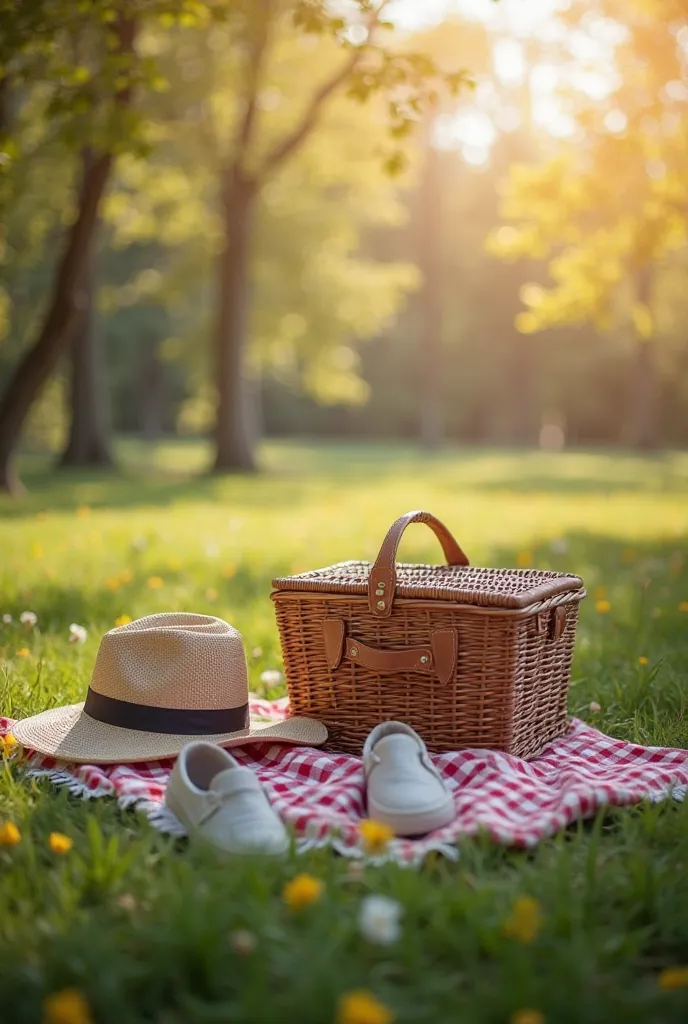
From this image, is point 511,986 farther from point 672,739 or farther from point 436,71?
point 436,71

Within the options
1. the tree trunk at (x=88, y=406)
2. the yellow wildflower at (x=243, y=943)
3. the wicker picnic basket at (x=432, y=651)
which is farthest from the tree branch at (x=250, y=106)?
the yellow wildflower at (x=243, y=943)

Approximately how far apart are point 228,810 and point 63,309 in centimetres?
732

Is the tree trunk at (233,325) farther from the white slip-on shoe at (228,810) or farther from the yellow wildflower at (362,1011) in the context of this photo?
the yellow wildflower at (362,1011)

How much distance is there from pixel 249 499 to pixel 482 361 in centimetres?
2730

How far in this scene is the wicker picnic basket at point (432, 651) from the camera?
2910mm

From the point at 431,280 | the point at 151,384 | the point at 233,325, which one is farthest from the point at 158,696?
the point at 151,384

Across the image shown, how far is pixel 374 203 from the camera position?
1831cm

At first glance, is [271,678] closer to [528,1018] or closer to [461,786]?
[461,786]

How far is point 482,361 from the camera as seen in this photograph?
125 ft

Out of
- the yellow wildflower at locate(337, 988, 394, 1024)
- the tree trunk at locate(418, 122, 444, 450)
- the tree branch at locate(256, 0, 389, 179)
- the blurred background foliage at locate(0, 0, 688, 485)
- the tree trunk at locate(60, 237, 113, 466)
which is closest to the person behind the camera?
the yellow wildflower at locate(337, 988, 394, 1024)

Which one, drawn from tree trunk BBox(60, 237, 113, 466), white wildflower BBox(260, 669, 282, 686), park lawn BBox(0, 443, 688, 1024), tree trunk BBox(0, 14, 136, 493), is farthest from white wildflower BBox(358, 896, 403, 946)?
tree trunk BBox(60, 237, 113, 466)

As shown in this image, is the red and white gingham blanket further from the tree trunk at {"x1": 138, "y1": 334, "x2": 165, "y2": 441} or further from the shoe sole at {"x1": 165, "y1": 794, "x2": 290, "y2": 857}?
the tree trunk at {"x1": 138, "y1": 334, "x2": 165, "y2": 441}

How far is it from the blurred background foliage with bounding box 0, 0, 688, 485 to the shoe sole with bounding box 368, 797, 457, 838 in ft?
12.0

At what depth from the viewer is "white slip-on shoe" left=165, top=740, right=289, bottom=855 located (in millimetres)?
2242
